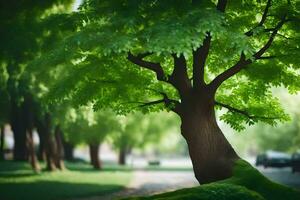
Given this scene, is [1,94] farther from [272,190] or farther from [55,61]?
A: [272,190]

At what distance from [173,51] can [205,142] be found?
13.5 feet

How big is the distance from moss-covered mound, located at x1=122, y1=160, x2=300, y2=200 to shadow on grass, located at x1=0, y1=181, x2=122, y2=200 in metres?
10.2

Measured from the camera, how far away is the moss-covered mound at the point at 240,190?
981 centimetres

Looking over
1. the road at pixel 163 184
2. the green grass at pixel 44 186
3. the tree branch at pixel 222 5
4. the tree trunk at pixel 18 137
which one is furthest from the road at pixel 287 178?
the tree trunk at pixel 18 137

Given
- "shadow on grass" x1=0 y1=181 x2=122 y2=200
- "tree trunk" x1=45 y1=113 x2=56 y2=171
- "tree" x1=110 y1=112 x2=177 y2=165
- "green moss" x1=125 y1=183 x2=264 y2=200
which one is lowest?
"shadow on grass" x1=0 y1=181 x2=122 y2=200

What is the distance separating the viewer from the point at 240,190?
1005 centimetres

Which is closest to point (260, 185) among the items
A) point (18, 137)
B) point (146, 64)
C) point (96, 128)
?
point (146, 64)

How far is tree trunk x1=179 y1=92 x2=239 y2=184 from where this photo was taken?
517 inches

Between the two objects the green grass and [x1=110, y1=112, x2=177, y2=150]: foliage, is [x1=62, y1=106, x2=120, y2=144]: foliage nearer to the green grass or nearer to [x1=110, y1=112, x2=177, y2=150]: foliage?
the green grass

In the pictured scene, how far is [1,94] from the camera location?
25.7 metres

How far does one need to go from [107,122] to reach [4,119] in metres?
11.0

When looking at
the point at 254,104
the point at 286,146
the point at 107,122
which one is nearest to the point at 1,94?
the point at 107,122

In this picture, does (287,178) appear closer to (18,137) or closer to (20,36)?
(20,36)

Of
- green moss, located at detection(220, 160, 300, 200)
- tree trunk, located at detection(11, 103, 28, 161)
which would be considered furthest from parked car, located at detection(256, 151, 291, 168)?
green moss, located at detection(220, 160, 300, 200)
